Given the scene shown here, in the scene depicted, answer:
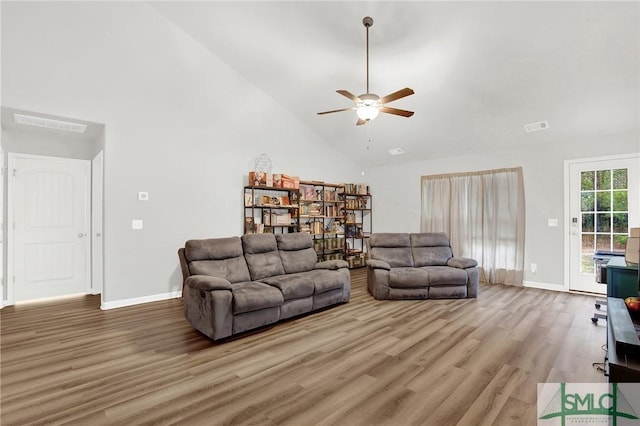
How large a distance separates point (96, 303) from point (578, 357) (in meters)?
5.46

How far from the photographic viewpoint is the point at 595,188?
4598 mm

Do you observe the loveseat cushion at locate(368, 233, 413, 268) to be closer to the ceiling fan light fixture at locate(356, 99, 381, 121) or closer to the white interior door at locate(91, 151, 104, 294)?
the ceiling fan light fixture at locate(356, 99, 381, 121)

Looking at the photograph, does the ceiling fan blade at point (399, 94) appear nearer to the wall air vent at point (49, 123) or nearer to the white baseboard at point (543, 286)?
the wall air vent at point (49, 123)

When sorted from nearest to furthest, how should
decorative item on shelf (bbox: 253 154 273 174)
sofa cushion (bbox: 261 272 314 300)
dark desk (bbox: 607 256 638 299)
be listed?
dark desk (bbox: 607 256 638 299)
sofa cushion (bbox: 261 272 314 300)
decorative item on shelf (bbox: 253 154 273 174)

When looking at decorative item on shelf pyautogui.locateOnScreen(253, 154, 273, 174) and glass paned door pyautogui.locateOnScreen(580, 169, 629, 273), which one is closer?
glass paned door pyautogui.locateOnScreen(580, 169, 629, 273)

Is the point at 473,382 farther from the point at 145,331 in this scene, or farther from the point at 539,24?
the point at 539,24

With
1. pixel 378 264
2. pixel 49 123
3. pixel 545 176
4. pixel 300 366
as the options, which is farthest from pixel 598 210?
pixel 49 123

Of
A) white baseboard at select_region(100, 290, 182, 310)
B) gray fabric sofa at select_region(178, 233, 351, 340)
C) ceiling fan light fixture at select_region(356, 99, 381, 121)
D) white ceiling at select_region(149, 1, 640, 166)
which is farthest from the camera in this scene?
white baseboard at select_region(100, 290, 182, 310)

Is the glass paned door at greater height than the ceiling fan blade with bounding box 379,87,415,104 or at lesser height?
lesser

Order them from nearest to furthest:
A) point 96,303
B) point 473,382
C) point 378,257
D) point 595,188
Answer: point 473,382 → point 96,303 → point 595,188 → point 378,257

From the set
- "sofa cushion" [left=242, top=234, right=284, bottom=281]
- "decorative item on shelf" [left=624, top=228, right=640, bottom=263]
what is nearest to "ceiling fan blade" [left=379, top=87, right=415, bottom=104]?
"sofa cushion" [left=242, top=234, right=284, bottom=281]

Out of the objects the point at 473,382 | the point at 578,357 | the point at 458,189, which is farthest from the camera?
the point at 458,189

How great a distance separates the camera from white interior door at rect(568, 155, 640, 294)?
4324 mm

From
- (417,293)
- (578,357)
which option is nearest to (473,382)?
(578,357)
